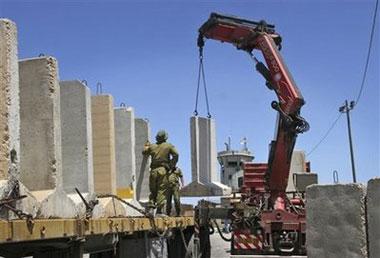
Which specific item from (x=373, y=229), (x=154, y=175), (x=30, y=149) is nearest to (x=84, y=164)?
(x=154, y=175)

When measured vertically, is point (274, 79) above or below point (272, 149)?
above

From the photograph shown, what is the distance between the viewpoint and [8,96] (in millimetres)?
6629

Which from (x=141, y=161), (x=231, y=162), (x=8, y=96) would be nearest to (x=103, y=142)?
(x=141, y=161)

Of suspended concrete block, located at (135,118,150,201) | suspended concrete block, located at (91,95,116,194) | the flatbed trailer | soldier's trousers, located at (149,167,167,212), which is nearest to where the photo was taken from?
the flatbed trailer

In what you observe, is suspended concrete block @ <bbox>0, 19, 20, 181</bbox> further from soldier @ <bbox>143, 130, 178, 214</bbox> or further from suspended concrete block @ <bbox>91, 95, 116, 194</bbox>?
suspended concrete block @ <bbox>91, 95, 116, 194</bbox>

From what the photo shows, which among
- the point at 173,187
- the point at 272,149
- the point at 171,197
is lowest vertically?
the point at 171,197

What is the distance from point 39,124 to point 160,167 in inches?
121

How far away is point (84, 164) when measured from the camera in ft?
33.6

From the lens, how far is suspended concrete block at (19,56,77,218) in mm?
7707

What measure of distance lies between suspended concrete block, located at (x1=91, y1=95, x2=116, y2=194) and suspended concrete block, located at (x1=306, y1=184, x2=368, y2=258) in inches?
271

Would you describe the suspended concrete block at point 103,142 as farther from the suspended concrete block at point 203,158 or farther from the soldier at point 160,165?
the suspended concrete block at point 203,158

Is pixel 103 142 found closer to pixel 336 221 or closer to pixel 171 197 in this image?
Result: pixel 171 197

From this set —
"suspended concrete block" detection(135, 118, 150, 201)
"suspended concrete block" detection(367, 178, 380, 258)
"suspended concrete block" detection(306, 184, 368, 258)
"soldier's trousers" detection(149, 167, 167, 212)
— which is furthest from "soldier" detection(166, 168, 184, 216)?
"suspended concrete block" detection(367, 178, 380, 258)

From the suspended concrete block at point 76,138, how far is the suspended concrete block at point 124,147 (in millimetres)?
3310
